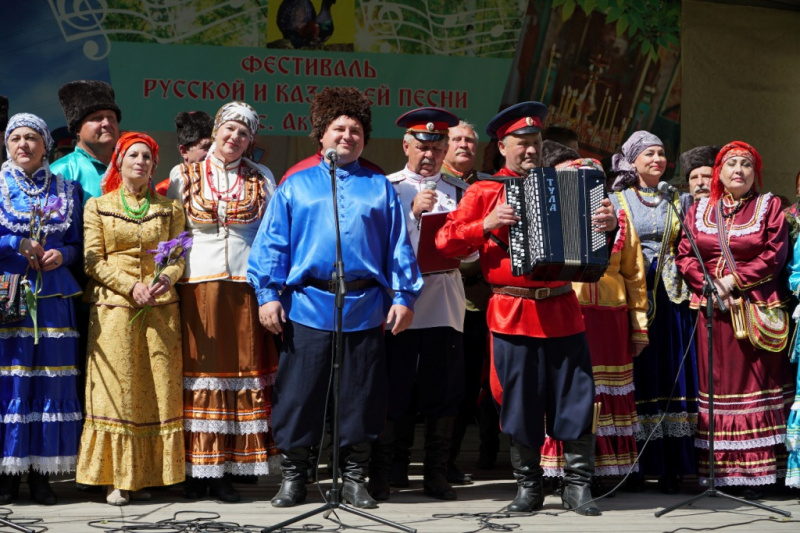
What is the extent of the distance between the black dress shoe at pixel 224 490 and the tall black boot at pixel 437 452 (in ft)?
3.38

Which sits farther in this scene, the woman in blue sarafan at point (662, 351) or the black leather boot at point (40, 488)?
the woman in blue sarafan at point (662, 351)

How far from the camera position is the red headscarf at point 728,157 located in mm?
6270

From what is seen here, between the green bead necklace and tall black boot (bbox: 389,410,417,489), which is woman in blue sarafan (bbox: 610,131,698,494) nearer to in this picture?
tall black boot (bbox: 389,410,417,489)

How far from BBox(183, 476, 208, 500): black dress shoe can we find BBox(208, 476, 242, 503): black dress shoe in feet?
0.22

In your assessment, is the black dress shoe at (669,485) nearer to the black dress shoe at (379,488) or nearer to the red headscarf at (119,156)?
the black dress shoe at (379,488)

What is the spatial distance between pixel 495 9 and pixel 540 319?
4.22 metres

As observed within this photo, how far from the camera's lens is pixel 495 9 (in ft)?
29.0

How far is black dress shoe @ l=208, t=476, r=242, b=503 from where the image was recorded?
18.4 feet

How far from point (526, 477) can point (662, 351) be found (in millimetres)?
1456

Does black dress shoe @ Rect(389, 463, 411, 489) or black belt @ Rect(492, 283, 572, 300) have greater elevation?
black belt @ Rect(492, 283, 572, 300)

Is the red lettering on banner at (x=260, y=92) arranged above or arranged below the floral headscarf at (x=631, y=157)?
above

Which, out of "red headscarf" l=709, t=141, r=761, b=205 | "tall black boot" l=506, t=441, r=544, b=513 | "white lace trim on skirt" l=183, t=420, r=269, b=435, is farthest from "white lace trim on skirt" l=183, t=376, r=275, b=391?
"red headscarf" l=709, t=141, r=761, b=205

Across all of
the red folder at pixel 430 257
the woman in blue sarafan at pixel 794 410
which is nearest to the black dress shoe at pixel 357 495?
the red folder at pixel 430 257

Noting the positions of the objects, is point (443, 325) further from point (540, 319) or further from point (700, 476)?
point (700, 476)
